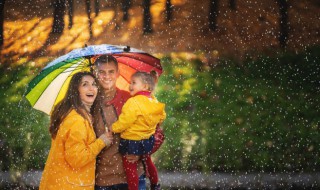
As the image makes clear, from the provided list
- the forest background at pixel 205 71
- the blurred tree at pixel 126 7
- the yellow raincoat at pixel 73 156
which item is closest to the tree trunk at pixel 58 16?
the forest background at pixel 205 71

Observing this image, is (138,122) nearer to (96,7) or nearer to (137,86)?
(137,86)

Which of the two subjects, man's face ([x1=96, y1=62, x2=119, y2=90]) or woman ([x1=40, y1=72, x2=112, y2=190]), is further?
man's face ([x1=96, y1=62, x2=119, y2=90])

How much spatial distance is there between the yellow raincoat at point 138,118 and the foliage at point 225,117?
2296mm

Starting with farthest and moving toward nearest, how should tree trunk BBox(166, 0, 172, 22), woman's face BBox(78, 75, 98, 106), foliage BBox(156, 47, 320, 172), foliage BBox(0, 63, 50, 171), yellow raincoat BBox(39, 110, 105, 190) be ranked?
foliage BBox(0, 63, 50, 171) < foliage BBox(156, 47, 320, 172) < tree trunk BBox(166, 0, 172, 22) < woman's face BBox(78, 75, 98, 106) < yellow raincoat BBox(39, 110, 105, 190)

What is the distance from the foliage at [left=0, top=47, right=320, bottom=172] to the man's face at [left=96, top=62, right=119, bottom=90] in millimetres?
2354

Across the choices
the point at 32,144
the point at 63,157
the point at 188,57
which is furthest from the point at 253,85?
the point at 63,157

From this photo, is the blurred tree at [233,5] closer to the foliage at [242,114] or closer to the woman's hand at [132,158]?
the foliage at [242,114]

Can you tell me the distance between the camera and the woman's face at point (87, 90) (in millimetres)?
2551

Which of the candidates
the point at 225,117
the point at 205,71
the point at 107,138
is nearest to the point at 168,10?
the point at 205,71

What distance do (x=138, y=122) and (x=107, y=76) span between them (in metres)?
0.31

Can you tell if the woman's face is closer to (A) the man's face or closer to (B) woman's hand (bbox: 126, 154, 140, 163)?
(A) the man's face

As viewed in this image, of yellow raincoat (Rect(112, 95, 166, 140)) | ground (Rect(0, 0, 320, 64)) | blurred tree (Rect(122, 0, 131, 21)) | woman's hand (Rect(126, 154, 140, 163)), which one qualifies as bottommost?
woman's hand (Rect(126, 154, 140, 163))

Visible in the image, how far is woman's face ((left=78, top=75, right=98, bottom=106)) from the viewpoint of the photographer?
255cm

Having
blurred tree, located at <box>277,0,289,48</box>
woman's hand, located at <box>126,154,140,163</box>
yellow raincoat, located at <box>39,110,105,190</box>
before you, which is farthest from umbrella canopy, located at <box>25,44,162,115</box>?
blurred tree, located at <box>277,0,289,48</box>
